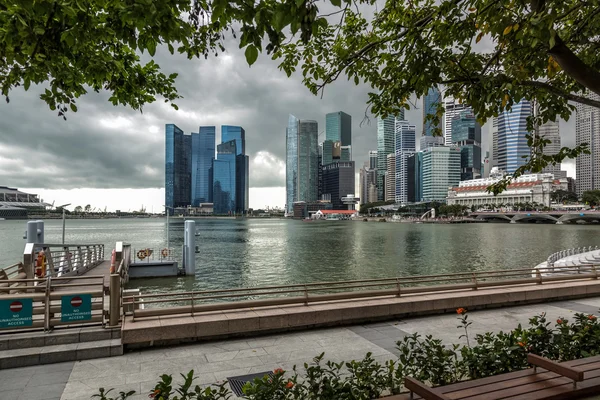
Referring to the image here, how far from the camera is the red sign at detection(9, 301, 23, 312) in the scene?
7738 mm

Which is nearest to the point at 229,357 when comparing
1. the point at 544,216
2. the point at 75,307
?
the point at 75,307

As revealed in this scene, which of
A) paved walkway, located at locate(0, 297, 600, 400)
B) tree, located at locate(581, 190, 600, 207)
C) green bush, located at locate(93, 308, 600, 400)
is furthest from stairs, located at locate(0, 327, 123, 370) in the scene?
tree, located at locate(581, 190, 600, 207)

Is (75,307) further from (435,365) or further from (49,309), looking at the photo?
(435,365)

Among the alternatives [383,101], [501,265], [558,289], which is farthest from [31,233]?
[501,265]

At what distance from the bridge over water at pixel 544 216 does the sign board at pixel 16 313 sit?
158 m

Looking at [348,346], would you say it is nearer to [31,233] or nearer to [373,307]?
[373,307]

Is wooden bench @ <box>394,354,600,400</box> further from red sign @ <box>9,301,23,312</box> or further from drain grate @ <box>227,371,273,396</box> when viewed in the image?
red sign @ <box>9,301,23,312</box>

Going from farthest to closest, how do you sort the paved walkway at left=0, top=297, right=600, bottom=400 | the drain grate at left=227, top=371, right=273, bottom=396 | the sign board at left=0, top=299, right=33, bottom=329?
the sign board at left=0, top=299, right=33, bottom=329 < the paved walkway at left=0, top=297, right=600, bottom=400 < the drain grate at left=227, top=371, right=273, bottom=396

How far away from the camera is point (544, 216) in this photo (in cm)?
14675

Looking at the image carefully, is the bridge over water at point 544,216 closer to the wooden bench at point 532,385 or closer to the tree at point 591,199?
the tree at point 591,199

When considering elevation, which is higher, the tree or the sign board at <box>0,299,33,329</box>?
the tree

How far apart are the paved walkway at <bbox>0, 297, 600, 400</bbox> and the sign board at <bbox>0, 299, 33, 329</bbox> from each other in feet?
3.91

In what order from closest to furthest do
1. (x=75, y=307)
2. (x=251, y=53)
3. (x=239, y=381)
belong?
(x=251, y=53)
(x=239, y=381)
(x=75, y=307)

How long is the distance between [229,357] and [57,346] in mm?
3443
